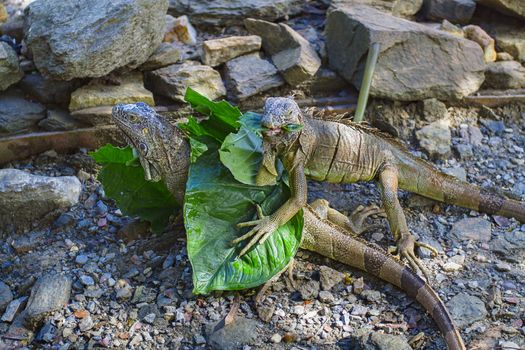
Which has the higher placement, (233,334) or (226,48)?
(226,48)

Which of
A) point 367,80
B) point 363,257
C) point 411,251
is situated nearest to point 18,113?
point 367,80

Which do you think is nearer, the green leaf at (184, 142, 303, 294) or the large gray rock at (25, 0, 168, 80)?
the green leaf at (184, 142, 303, 294)

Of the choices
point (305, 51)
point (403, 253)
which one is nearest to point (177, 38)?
point (305, 51)

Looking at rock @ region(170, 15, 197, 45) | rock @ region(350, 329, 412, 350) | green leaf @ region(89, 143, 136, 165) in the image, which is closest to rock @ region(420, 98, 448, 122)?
rock @ region(170, 15, 197, 45)

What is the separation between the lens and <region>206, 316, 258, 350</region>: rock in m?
3.04

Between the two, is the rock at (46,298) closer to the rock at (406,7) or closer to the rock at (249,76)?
the rock at (249,76)

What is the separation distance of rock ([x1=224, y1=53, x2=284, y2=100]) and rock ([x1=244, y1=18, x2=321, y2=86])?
0.24 ft

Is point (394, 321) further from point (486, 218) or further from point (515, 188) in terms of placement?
point (515, 188)

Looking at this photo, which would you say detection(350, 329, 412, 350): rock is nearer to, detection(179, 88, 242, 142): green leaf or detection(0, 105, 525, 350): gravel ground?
detection(0, 105, 525, 350): gravel ground

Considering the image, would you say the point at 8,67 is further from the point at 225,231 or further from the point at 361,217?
the point at 361,217

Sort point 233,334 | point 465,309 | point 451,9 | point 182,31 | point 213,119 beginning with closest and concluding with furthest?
point 233,334, point 465,309, point 213,119, point 182,31, point 451,9

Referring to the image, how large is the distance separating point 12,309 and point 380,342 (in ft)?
5.98

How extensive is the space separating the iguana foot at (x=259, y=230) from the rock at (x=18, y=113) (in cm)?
186

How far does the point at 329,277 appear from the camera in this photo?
3398 millimetres
